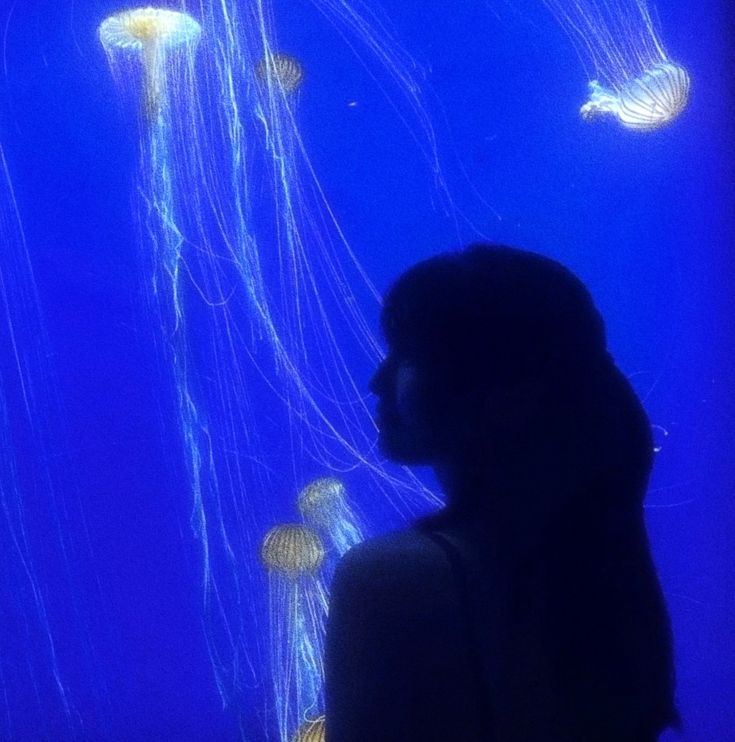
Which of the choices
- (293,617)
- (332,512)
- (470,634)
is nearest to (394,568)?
(470,634)

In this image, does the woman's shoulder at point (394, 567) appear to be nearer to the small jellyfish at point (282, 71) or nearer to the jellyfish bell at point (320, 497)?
the jellyfish bell at point (320, 497)

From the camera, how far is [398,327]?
113 cm

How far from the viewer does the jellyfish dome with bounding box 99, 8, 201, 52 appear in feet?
5.99

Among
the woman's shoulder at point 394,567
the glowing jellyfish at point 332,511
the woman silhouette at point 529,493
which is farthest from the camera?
the glowing jellyfish at point 332,511

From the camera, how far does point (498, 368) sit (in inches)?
43.4

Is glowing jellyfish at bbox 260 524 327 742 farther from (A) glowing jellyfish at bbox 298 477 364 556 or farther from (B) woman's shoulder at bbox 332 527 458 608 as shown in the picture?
(B) woman's shoulder at bbox 332 527 458 608

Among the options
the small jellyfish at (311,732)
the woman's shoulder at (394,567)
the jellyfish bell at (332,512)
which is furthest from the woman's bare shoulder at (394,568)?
the small jellyfish at (311,732)

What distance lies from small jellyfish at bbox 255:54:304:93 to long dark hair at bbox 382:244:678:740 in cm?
92

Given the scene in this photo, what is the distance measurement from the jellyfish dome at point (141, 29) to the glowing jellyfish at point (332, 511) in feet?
3.55

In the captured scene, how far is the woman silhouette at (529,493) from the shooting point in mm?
985

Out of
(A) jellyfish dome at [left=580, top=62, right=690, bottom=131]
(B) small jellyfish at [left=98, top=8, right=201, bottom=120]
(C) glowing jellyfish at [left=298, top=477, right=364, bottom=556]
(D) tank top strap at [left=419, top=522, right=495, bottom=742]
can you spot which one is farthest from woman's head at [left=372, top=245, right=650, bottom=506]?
(B) small jellyfish at [left=98, top=8, right=201, bottom=120]

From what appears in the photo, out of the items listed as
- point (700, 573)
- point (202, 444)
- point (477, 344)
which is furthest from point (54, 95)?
point (700, 573)

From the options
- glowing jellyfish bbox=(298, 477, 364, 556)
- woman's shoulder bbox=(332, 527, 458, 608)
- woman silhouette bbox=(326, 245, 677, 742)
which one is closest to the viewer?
woman's shoulder bbox=(332, 527, 458, 608)

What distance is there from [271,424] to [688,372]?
972 millimetres
